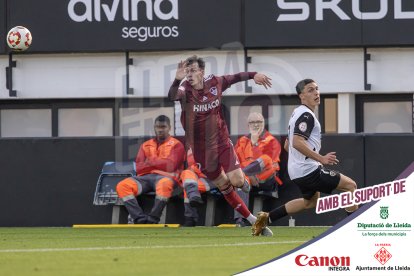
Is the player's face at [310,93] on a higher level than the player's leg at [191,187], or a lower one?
higher

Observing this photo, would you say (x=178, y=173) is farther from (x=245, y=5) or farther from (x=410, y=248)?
(x=410, y=248)

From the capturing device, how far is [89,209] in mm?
19312

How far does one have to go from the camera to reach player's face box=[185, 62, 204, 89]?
654 inches

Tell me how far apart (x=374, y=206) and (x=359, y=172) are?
1156 centimetres

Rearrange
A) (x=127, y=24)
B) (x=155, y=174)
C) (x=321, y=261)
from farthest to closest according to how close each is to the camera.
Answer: (x=127, y=24) → (x=155, y=174) → (x=321, y=261)

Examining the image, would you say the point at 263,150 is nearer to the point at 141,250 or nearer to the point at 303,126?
the point at 303,126

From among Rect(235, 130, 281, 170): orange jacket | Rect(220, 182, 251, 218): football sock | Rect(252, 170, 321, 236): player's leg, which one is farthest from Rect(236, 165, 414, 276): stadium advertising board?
Rect(235, 130, 281, 170): orange jacket

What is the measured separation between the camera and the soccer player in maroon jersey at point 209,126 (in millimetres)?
16031

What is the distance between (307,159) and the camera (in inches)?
549

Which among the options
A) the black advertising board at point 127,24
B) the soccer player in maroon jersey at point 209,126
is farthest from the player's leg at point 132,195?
the black advertising board at point 127,24

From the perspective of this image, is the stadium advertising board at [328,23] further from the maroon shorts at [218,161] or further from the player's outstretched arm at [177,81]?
the player's outstretched arm at [177,81]

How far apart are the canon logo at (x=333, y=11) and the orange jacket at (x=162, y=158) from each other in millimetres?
3753

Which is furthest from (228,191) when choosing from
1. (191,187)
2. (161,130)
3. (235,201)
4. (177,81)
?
(161,130)

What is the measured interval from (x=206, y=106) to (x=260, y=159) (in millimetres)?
1774
